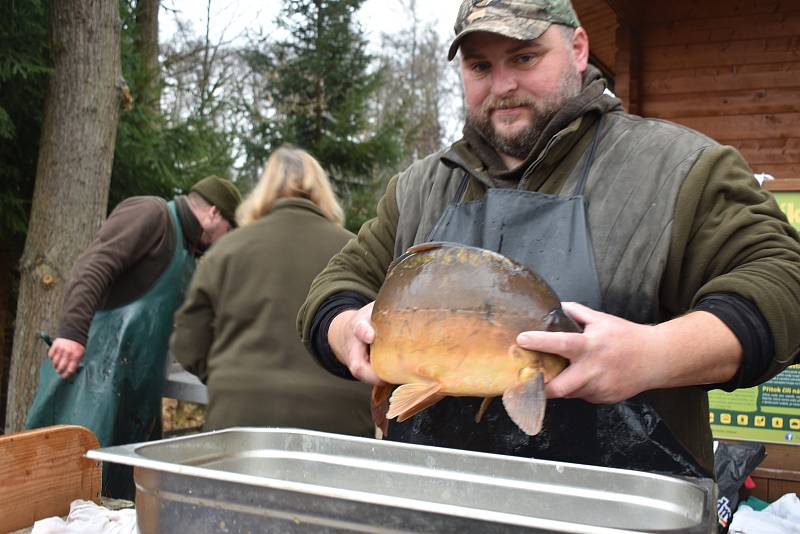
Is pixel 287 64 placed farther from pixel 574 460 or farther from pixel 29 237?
pixel 574 460

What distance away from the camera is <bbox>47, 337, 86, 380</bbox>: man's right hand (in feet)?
13.2

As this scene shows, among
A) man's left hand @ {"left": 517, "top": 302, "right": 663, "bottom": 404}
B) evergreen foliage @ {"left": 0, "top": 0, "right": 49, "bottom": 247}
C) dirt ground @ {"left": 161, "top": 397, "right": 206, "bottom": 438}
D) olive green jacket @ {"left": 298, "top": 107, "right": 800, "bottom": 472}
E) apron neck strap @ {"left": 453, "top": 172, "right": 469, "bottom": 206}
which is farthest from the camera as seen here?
dirt ground @ {"left": 161, "top": 397, "right": 206, "bottom": 438}

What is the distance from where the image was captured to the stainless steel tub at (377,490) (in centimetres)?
109

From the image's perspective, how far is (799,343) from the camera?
1.48m

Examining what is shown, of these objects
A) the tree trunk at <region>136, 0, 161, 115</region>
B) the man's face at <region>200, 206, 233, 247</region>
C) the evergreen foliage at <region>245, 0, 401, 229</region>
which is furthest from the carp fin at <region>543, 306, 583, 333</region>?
the evergreen foliage at <region>245, 0, 401, 229</region>

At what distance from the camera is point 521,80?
1.86m

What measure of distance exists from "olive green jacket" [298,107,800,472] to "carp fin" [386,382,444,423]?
1.62 feet

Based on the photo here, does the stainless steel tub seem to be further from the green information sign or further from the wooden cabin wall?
the wooden cabin wall

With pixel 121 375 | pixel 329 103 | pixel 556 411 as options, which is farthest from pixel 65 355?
pixel 329 103

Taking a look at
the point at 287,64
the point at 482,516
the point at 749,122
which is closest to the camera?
→ the point at 482,516

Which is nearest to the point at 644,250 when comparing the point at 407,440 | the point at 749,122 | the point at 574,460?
the point at 574,460

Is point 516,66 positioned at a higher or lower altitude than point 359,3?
lower

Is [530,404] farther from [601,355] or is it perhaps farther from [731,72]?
[731,72]

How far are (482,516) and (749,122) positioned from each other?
566cm
